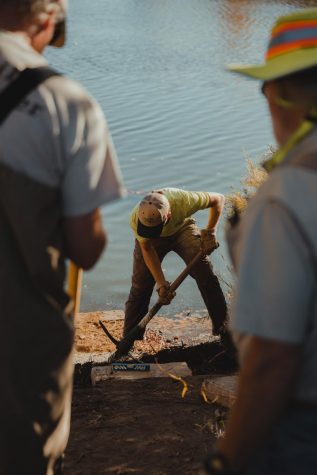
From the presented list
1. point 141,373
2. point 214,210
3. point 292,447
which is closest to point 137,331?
point 141,373

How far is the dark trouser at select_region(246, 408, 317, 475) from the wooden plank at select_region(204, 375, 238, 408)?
3174mm

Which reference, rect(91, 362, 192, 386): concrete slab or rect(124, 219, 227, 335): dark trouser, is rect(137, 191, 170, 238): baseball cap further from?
rect(91, 362, 192, 386): concrete slab

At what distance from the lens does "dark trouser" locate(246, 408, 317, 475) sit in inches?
62.0

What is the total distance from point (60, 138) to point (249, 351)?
75 cm

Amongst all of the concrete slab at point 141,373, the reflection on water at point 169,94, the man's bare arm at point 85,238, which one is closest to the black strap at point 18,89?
the man's bare arm at point 85,238

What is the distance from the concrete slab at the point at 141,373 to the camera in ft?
18.7

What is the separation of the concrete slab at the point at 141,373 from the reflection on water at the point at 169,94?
3612 mm

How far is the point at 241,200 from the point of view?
803 cm

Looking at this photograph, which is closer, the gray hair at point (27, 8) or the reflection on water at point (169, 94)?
the gray hair at point (27, 8)

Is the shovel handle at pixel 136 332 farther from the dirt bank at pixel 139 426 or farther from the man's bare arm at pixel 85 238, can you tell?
the man's bare arm at pixel 85 238

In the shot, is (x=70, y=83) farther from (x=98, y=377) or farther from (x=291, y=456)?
(x=98, y=377)

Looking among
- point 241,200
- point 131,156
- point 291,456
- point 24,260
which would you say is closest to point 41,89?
point 24,260

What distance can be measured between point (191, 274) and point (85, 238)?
4975 mm

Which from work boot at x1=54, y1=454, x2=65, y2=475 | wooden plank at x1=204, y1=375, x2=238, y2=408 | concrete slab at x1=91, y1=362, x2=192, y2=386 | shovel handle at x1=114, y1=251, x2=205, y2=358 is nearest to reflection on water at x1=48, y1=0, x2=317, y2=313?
shovel handle at x1=114, y1=251, x2=205, y2=358
